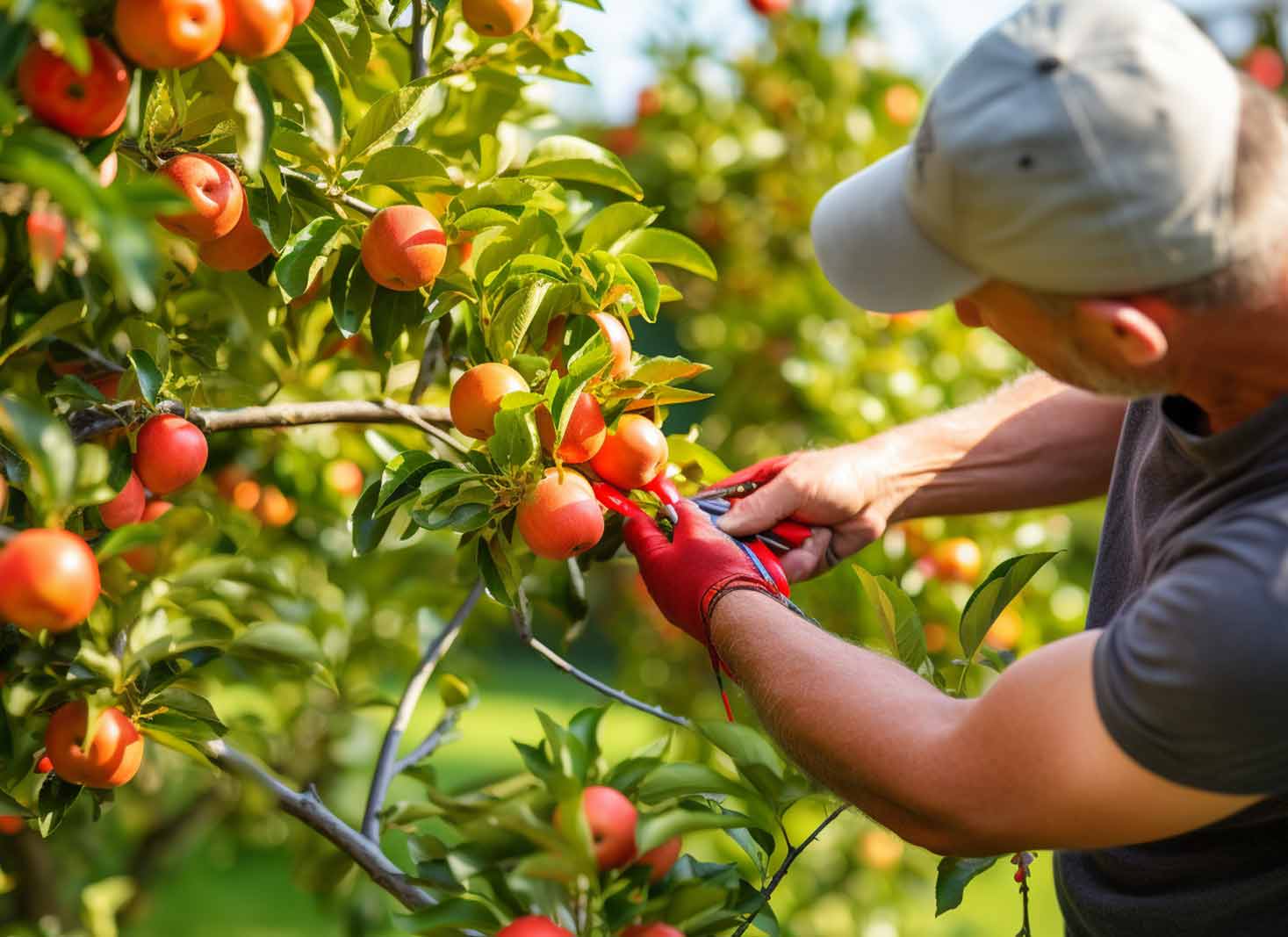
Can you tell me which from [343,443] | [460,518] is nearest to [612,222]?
[460,518]

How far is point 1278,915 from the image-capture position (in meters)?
1.18

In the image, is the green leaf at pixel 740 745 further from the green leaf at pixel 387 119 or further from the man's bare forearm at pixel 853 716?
the green leaf at pixel 387 119

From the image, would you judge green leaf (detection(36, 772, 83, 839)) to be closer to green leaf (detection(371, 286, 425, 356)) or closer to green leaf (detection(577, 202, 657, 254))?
green leaf (detection(371, 286, 425, 356))

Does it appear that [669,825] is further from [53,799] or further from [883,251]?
[53,799]

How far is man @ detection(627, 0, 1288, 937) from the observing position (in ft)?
3.21

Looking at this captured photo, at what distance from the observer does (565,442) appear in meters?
1.36

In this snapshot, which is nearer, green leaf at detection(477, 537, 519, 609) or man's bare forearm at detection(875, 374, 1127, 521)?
green leaf at detection(477, 537, 519, 609)

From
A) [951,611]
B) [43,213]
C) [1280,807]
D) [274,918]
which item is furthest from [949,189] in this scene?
[274,918]

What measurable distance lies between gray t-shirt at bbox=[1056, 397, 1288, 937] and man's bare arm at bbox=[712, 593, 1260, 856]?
0.09ft

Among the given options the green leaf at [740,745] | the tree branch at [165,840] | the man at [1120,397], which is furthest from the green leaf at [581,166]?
the tree branch at [165,840]

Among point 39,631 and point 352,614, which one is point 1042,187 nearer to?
point 39,631

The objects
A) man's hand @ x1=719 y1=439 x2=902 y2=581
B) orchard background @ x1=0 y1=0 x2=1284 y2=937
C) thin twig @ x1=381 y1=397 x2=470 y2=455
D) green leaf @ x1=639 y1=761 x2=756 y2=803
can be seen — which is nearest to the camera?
orchard background @ x1=0 y1=0 x2=1284 y2=937

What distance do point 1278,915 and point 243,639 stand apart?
3.47ft

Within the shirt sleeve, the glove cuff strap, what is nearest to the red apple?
the glove cuff strap
